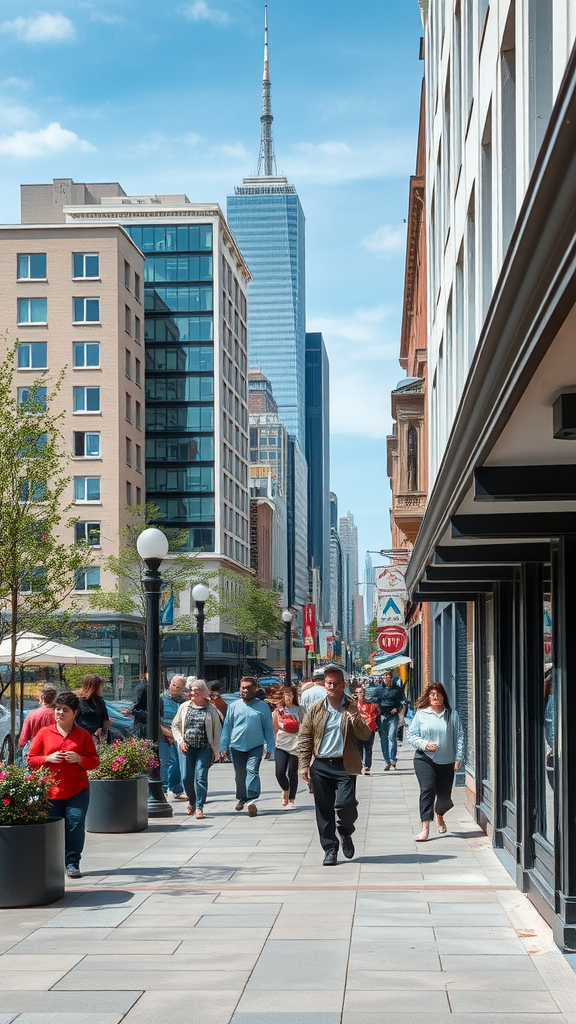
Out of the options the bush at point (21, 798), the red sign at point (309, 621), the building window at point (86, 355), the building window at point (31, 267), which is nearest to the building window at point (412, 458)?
the bush at point (21, 798)

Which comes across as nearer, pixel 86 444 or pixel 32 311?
pixel 86 444

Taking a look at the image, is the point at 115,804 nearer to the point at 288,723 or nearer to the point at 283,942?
the point at 288,723

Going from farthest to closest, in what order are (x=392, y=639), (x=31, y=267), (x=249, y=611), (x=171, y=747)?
(x=249, y=611)
(x=31, y=267)
(x=392, y=639)
(x=171, y=747)

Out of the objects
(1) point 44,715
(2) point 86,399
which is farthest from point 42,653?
(2) point 86,399

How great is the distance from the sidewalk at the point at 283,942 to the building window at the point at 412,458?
67.6ft

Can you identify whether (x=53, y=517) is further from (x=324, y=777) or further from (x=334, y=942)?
(x=334, y=942)

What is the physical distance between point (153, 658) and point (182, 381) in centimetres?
7391

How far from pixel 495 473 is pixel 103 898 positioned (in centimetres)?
540

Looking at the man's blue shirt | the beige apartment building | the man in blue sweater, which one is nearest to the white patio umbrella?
the man in blue sweater

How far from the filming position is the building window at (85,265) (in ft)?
245

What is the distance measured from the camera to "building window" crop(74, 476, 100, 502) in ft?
241

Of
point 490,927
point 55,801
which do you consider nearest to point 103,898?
point 55,801

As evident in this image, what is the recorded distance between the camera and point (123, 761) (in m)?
14.7

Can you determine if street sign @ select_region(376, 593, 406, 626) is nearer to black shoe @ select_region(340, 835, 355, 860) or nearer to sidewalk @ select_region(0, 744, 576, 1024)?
sidewalk @ select_region(0, 744, 576, 1024)
